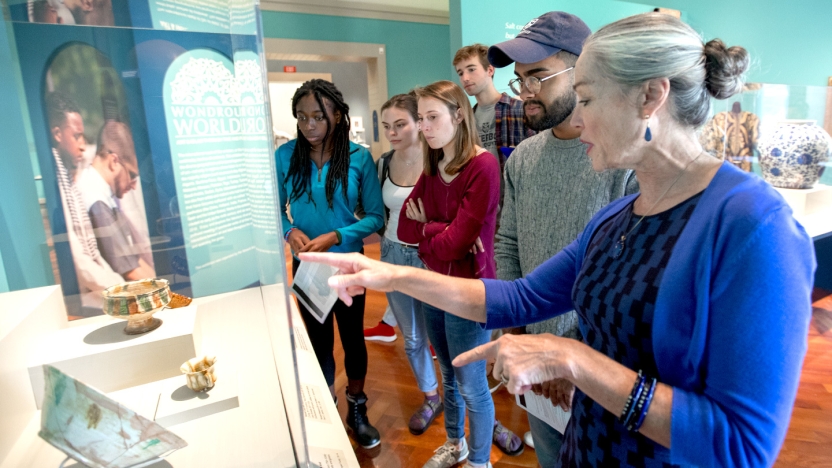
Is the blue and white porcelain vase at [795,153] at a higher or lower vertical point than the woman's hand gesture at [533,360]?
higher

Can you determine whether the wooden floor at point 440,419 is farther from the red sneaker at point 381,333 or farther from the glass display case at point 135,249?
the glass display case at point 135,249

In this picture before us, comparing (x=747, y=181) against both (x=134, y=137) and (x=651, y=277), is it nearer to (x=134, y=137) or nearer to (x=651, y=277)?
(x=651, y=277)

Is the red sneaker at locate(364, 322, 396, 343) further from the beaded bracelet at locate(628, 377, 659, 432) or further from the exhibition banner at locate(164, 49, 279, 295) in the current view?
the beaded bracelet at locate(628, 377, 659, 432)

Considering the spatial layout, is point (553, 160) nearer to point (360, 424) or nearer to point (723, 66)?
point (723, 66)

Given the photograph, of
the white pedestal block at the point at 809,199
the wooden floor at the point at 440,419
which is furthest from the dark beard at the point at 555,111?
the white pedestal block at the point at 809,199

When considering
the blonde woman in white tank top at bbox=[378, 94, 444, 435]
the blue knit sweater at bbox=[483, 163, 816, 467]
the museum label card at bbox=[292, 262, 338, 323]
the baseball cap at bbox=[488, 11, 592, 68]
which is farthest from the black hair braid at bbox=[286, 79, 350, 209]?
the blue knit sweater at bbox=[483, 163, 816, 467]

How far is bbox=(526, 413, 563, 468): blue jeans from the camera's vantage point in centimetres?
124

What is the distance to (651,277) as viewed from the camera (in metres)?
0.70

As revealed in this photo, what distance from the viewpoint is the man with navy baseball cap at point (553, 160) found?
122 cm

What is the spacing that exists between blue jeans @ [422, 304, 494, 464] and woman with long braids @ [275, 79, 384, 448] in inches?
18.5

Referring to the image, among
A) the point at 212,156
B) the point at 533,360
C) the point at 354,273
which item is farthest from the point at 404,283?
the point at 212,156

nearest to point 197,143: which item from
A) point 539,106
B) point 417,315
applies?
point 539,106

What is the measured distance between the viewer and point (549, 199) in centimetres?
130

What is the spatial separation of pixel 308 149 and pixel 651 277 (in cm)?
159
